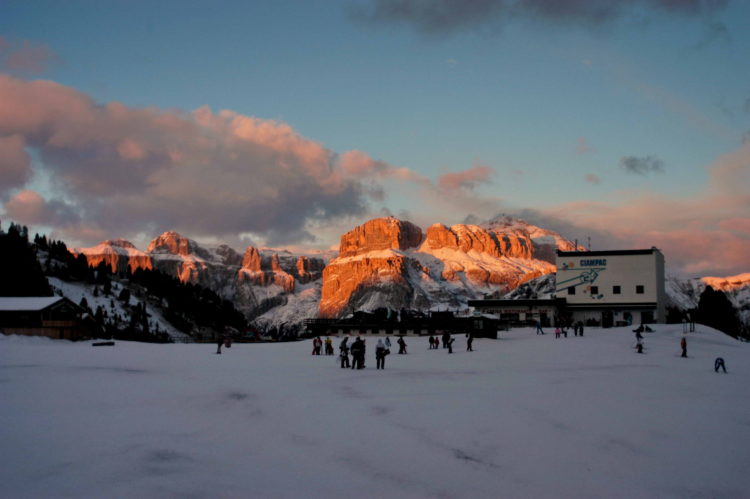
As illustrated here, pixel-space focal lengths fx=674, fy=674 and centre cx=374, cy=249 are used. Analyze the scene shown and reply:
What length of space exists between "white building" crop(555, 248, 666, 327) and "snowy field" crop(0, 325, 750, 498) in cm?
6447

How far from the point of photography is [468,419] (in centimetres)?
1986

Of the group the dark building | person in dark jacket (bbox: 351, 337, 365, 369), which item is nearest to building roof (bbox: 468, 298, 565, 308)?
the dark building

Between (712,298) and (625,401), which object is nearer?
(625,401)

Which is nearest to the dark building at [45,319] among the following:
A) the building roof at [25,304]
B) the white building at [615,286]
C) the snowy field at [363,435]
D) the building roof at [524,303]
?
the building roof at [25,304]

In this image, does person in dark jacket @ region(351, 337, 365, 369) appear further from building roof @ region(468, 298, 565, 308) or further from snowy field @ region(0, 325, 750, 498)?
building roof @ region(468, 298, 565, 308)

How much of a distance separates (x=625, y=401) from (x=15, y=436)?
18989mm

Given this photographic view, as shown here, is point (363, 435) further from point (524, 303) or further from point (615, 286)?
point (524, 303)

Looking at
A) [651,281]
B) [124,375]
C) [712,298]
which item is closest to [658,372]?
[124,375]

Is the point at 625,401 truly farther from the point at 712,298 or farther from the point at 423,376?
the point at 712,298

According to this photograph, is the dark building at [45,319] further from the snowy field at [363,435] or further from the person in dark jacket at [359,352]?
the person in dark jacket at [359,352]

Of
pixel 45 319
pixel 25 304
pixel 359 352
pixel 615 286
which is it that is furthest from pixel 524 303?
pixel 359 352

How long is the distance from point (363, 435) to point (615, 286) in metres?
81.6

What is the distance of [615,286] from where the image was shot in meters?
92.3

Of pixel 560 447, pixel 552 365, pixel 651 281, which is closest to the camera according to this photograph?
pixel 560 447
